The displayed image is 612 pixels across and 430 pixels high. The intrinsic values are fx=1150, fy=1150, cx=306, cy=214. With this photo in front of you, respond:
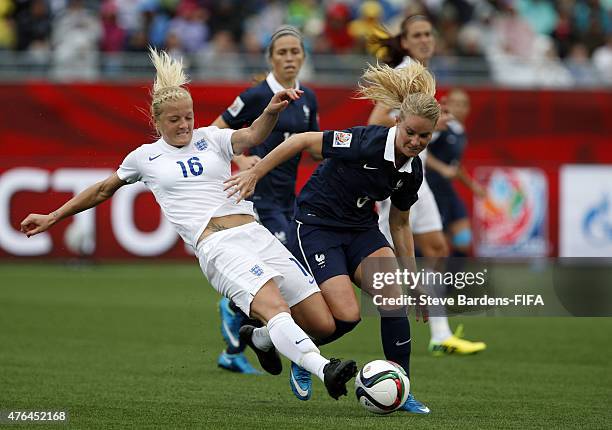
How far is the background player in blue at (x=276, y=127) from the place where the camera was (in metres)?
8.73

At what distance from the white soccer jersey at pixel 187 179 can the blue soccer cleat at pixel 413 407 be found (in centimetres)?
149

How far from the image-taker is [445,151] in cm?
1191

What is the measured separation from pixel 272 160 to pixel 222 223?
0.55 m

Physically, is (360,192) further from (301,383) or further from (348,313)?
(301,383)

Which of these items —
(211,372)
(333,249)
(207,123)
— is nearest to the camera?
(333,249)

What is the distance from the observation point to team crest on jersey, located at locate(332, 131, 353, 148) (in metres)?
6.77

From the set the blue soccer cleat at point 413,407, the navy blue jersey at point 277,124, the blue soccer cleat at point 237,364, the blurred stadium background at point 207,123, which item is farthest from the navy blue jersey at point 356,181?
the blurred stadium background at point 207,123

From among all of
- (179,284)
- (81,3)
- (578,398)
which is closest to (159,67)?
(578,398)

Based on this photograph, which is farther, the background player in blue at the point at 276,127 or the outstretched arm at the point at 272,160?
the background player in blue at the point at 276,127

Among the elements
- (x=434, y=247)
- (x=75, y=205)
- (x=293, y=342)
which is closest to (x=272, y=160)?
(x=293, y=342)

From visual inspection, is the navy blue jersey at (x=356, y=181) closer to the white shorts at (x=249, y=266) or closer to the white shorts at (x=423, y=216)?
the white shorts at (x=249, y=266)

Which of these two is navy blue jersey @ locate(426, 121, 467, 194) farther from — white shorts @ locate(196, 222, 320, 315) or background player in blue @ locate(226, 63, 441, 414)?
white shorts @ locate(196, 222, 320, 315)

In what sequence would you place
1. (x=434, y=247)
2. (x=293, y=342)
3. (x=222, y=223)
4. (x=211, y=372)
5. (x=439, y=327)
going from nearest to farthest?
(x=293, y=342), (x=222, y=223), (x=211, y=372), (x=439, y=327), (x=434, y=247)

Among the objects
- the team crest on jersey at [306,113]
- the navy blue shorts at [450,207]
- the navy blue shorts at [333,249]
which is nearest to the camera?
the navy blue shorts at [333,249]
